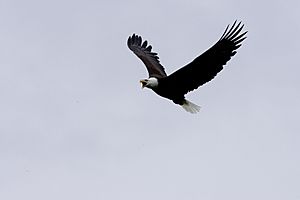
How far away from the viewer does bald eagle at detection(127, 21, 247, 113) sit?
19781mm

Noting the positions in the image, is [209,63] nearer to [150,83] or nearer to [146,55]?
[150,83]

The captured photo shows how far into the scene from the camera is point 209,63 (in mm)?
19984

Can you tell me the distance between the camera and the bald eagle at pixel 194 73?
64.9 ft

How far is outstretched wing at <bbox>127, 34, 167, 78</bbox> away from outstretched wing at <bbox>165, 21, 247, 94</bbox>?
1118 mm

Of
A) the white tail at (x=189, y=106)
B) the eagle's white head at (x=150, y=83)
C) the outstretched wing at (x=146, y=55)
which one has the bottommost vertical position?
the white tail at (x=189, y=106)

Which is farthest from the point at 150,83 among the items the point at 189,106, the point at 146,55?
the point at 146,55

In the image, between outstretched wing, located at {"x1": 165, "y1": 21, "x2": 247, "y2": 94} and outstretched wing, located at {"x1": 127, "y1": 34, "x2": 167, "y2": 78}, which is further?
outstretched wing, located at {"x1": 127, "y1": 34, "x2": 167, "y2": 78}

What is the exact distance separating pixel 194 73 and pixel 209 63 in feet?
1.26

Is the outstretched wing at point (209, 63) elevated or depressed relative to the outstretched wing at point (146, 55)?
depressed

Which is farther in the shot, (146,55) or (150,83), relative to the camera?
(146,55)

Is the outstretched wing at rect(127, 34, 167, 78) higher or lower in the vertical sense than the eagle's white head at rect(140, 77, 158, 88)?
higher

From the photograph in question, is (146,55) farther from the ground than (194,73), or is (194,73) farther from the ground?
(146,55)

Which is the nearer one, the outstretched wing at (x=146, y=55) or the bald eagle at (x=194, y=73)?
the bald eagle at (x=194, y=73)

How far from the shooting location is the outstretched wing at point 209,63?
1977 cm
